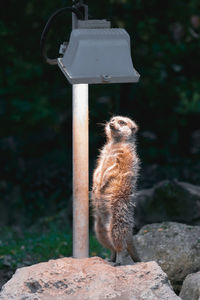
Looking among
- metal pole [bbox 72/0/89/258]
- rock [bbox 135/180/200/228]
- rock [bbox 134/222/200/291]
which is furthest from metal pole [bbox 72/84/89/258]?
rock [bbox 135/180/200/228]

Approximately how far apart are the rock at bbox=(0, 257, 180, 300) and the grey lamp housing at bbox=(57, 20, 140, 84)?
162 centimetres

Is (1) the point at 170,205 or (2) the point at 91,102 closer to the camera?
(1) the point at 170,205

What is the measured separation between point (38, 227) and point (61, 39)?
3.51 metres

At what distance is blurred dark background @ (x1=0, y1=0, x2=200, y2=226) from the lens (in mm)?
11484

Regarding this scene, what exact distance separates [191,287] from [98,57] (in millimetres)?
2516

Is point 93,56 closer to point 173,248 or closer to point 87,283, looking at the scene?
point 87,283

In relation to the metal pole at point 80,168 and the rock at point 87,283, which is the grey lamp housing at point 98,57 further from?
the rock at point 87,283

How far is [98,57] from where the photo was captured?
441 centimetres

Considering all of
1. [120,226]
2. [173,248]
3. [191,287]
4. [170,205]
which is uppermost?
[120,226]

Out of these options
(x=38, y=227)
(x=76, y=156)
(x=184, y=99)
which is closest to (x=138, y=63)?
(x=184, y=99)

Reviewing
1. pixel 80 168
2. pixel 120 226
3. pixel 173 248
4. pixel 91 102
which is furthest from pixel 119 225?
pixel 91 102

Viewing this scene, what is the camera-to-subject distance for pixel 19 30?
38.8ft

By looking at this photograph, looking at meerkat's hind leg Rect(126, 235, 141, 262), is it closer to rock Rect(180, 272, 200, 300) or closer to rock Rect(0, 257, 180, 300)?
rock Rect(0, 257, 180, 300)

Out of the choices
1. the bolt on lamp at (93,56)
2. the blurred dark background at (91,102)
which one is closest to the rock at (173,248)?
the bolt on lamp at (93,56)
